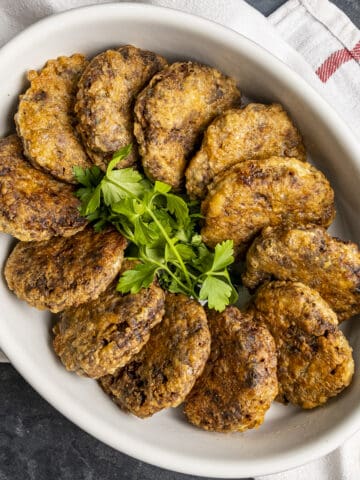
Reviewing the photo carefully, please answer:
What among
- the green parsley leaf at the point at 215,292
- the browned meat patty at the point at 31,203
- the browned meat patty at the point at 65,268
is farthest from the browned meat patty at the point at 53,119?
the green parsley leaf at the point at 215,292

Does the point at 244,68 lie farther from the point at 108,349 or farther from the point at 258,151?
the point at 108,349

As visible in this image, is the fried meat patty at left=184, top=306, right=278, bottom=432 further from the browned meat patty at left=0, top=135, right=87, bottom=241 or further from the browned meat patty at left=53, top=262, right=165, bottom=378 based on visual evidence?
the browned meat patty at left=0, top=135, right=87, bottom=241

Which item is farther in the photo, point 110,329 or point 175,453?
point 175,453

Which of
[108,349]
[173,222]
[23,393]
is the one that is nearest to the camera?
[108,349]

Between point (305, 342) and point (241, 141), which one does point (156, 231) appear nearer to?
point (241, 141)

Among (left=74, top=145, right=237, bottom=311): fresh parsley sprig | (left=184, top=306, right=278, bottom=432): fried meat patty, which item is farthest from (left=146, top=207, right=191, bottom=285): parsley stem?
(left=184, top=306, right=278, bottom=432): fried meat patty

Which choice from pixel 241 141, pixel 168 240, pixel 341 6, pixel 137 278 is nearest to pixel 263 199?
pixel 241 141

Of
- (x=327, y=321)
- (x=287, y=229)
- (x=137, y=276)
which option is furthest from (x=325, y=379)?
(x=137, y=276)
